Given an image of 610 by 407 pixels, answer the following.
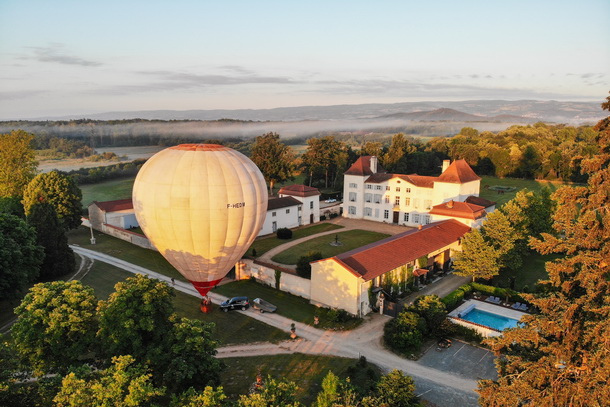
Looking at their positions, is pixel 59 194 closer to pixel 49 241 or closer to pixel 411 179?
pixel 49 241

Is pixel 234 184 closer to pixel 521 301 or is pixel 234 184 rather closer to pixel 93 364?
pixel 93 364

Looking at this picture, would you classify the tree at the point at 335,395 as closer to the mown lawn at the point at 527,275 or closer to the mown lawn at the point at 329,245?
the mown lawn at the point at 527,275

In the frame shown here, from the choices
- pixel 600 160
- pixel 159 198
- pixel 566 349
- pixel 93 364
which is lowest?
pixel 93 364

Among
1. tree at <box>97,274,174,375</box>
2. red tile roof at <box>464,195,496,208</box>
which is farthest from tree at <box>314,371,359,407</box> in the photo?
red tile roof at <box>464,195,496,208</box>

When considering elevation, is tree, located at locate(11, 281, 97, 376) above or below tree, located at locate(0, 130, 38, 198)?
below

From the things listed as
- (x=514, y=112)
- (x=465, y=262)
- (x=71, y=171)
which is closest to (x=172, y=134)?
(x=71, y=171)

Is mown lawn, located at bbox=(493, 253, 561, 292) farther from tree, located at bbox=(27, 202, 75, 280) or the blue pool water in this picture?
tree, located at bbox=(27, 202, 75, 280)

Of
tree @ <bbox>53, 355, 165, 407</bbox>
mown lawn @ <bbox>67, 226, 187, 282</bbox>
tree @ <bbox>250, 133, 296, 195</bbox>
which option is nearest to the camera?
tree @ <bbox>53, 355, 165, 407</bbox>
